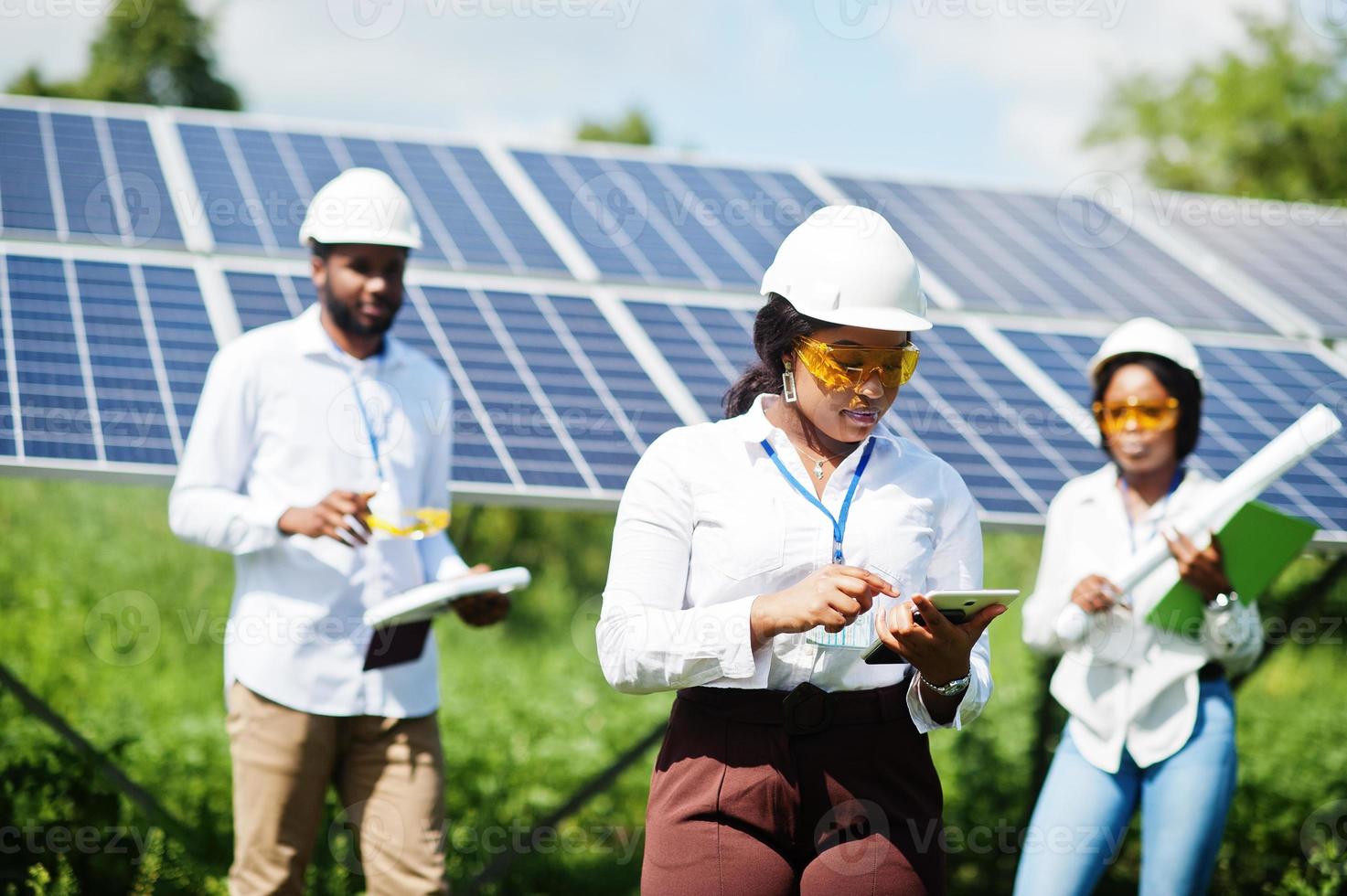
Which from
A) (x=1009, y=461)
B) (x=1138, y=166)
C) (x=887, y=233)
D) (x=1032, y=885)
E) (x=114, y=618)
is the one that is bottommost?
(x=1032, y=885)

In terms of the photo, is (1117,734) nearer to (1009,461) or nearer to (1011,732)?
(1009,461)

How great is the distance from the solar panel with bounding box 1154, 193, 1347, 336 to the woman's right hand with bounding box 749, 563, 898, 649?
6203 mm

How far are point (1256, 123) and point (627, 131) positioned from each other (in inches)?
600

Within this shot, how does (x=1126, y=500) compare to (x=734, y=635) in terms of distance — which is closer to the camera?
(x=734, y=635)

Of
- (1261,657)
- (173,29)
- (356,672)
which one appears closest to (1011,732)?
(1261,657)

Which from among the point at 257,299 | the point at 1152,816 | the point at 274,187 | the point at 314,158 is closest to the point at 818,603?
the point at 1152,816

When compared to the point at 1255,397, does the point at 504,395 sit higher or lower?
lower

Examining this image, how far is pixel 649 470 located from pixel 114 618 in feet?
35.6

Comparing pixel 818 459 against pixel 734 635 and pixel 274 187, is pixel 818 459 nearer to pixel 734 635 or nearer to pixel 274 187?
pixel 734 635

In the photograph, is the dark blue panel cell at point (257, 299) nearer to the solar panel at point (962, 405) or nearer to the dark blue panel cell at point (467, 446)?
the dark blue panel cell at point (467, 446)

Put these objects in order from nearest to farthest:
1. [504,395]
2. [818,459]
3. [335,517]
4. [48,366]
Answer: [818,459]
[335,517]
[48,366]
[504,395]

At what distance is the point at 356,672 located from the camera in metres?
4.87

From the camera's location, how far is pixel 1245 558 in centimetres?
494

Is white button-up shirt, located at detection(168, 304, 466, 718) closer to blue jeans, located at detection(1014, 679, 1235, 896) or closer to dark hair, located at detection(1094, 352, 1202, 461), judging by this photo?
blue jeans, located at detection(1014, 679, 1235, 896)
